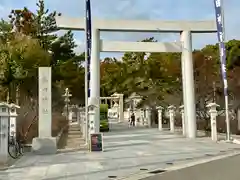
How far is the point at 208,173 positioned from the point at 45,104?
333 inches

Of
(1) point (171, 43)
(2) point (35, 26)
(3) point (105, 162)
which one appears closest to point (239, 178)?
(3) point (105, 162)

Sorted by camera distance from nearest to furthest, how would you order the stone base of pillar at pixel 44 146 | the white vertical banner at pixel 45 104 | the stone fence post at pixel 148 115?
the stone base of pillar at pixel 44 146
the white vertical banner at pixel 45 104
the stone fence post at pixel 148 115

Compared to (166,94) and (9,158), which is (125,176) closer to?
(9,158)

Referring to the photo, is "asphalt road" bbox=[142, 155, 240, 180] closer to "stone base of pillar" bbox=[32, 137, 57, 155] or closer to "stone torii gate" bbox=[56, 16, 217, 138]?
"stone base of pillar" bbox=[32, 137, 57, 155]

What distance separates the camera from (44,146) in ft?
55.3

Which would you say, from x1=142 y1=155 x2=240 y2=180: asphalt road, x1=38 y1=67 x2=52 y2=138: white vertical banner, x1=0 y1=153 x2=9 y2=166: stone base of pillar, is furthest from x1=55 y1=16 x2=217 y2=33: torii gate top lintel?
x1=142 y1=155 x2=240 y2=180: asphalt road

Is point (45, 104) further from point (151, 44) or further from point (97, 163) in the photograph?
point (151, 44)

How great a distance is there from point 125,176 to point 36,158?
552 cm

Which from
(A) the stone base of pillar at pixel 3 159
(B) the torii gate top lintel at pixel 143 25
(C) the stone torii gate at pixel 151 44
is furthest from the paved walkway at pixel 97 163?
(B) the torii gate top lintel at pixel 143 25

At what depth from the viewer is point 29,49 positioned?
2750 cm

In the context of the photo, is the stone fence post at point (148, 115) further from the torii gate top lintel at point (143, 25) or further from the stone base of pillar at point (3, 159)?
the stone base of pillar at point (3, 159)

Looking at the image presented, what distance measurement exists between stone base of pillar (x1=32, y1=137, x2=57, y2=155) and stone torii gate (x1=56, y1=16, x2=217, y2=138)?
7.02m

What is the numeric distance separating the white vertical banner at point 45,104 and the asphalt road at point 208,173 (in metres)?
7.07

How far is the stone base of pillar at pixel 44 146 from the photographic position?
1677 cm
